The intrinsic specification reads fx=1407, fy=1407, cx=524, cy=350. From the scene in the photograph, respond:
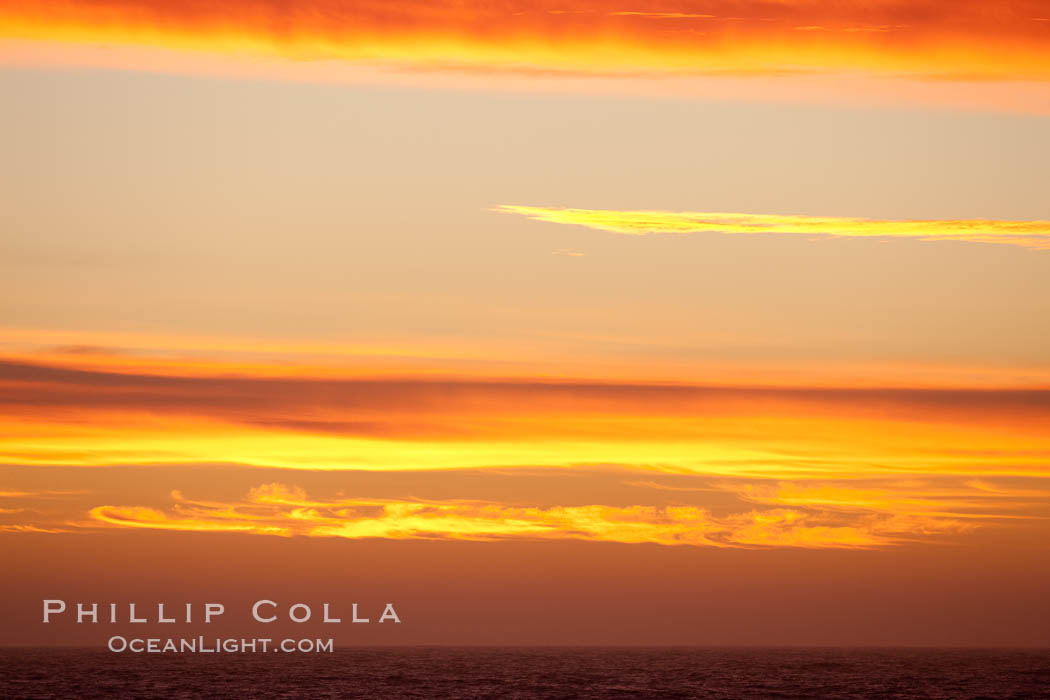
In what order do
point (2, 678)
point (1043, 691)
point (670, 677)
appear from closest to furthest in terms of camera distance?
point (1043, 691) → point (2, 678) → point (670, 677)

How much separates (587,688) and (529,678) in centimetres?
2860

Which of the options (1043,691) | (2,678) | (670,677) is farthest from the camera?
(670,677)

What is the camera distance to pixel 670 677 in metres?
187

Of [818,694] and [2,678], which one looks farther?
[2,678]

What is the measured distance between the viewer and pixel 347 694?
140 meters

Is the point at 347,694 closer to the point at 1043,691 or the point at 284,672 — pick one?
the point at 284,672

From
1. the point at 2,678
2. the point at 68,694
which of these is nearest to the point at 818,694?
the point at 68,694

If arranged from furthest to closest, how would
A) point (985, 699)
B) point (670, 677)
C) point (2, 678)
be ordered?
point (670, 677) → point (2, 678) → point (985, 699)

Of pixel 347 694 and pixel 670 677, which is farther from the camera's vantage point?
pixel 670 677

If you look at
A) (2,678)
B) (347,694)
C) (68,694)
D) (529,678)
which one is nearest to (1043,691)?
(529,678)

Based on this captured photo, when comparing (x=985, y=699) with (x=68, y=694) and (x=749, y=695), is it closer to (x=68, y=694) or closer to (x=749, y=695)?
(x=749, y=695)

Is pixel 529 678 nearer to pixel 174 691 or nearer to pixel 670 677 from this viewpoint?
pixel 670 677

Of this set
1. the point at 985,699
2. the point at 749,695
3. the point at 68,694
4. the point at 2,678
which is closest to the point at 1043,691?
the point at 985,699

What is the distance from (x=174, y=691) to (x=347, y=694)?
64.0ft
